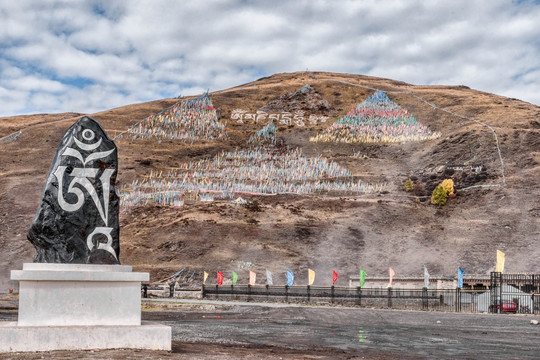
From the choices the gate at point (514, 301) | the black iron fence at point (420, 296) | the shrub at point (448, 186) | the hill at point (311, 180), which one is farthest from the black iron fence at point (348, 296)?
the shrub at point (448, 186)

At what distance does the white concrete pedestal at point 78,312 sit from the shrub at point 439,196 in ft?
226

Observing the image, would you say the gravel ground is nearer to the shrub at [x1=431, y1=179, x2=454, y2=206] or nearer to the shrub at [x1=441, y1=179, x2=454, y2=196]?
the shrub at [x1=431, y1=179, x2=454, y2=206]

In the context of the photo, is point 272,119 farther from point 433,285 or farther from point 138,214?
point 433,285

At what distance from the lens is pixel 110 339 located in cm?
1220

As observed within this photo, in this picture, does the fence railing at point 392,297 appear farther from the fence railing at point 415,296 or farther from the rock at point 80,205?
the rock at point 80,205

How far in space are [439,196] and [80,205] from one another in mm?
69174

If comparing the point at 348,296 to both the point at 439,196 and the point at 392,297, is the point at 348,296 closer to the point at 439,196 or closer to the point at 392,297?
the point at 392,297

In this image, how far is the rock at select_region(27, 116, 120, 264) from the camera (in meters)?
12.9

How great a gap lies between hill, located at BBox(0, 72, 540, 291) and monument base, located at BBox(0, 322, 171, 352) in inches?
1832

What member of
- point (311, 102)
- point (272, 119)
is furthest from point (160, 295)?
point (311, 102)

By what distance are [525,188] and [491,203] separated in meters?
4.99

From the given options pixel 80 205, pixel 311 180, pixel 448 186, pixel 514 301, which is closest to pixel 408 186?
pixel 448 186

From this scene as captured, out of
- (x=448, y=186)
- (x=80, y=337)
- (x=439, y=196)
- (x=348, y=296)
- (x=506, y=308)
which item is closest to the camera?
(x=80, y=337)

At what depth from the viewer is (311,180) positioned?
86.4 m
